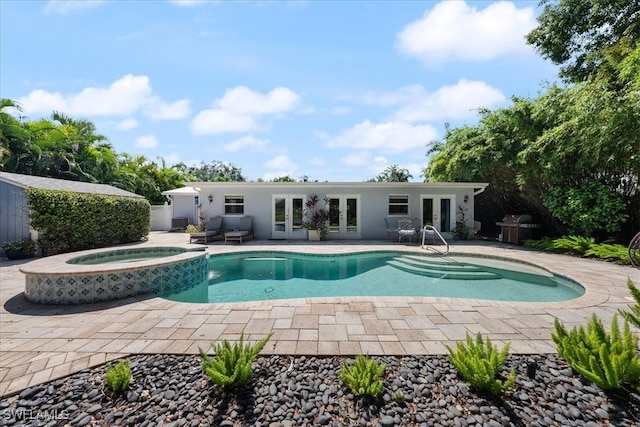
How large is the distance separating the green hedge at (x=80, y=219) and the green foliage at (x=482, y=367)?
11.6 metres

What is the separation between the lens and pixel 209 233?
456 inches

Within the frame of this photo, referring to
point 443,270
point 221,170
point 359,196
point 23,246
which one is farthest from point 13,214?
point 221,170

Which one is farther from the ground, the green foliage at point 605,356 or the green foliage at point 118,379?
the green foliage at point 605,356

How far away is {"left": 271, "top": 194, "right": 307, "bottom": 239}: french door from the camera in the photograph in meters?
12.6

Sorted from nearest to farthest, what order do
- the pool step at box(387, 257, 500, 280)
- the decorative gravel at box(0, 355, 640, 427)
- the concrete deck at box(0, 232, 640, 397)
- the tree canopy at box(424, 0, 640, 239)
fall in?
the decorative gravel at box(0, 355, 640, 427) < the concrete deck at box(0, 232, 640, 397) < the tree canopy at box(424, 0, 640, 239) < the pool step at box(387, 257, 500, 280)

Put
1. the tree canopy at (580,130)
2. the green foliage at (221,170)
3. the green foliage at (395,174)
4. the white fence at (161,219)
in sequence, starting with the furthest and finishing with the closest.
A: 1. the green foliage at (221,170)
2. the green foliage at (395,174)
3. the white fence at (161,219)
4. the tree canopy at (580,130)

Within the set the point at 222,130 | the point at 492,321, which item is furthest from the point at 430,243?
the point at 222,130

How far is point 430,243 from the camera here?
11375 millimetres

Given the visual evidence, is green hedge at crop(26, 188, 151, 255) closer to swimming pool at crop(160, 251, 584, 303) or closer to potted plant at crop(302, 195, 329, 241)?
swimming pool at crop(160, 251, 584, 303)

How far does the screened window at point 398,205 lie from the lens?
12570mm

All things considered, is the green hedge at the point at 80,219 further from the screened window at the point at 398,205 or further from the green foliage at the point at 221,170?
the green foliage at the point at 221,170

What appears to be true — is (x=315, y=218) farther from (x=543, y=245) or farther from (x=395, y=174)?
(x=395, y=174)

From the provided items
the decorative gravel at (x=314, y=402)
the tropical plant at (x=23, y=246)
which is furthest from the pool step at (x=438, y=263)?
the tropical plant at (x=23, y=246)

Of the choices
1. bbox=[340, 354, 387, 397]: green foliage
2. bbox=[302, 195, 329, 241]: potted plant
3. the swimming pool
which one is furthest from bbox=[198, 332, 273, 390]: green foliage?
bbox=[302, 195, 329, 241]: potted plant
